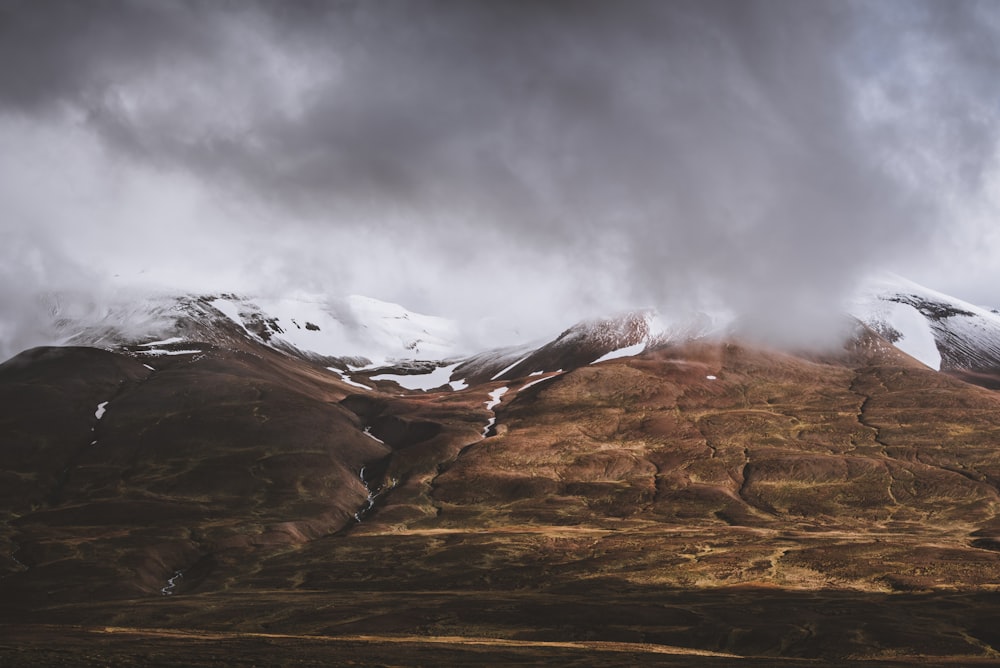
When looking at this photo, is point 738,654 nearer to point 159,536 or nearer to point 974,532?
point 974,532

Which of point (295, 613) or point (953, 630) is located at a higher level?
point (953, 630)

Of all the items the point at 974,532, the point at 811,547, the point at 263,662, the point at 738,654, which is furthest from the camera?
the point at 974,532

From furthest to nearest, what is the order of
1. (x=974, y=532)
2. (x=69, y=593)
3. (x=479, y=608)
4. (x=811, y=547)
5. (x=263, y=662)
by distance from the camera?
1. (x=974, y=532)
2. (x=811, y=547)
3. (x=69, y=593)
4. (x=479, y=608)
5. (x=263, y=662)

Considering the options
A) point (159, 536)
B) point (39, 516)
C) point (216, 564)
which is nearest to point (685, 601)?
point (216, 564)

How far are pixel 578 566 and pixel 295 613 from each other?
50039mm

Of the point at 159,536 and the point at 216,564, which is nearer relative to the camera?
the point at 216,564

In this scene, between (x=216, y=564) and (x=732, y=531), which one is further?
(x=732, y=531)

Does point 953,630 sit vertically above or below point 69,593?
above

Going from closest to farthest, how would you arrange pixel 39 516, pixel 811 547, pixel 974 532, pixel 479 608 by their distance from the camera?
pixel 479 608 → pixel 811 547 → pixel 974 532 → pixel 39 516

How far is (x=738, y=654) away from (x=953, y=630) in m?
22.6

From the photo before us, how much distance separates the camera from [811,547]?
484ft

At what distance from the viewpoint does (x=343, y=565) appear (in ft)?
502

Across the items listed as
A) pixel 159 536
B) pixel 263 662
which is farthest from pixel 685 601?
pixel 159 536

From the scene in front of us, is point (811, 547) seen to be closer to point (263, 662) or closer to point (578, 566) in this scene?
point (578, 566)
